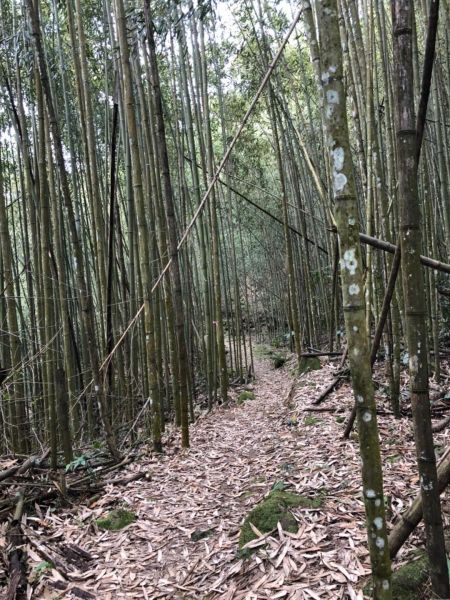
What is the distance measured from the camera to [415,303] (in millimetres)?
1270

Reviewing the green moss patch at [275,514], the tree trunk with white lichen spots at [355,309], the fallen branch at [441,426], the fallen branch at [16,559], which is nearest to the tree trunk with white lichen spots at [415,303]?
the tree trunk with white lichen spots at [355,309]

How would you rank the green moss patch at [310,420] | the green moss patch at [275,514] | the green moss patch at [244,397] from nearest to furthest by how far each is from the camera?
the green moss patch at [275,514], the green moss patch at [310,420], the green moss patch at [244,397]

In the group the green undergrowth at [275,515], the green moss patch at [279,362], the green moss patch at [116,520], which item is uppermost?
the green undergrowth at [275,515]

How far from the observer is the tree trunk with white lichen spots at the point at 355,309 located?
1200 millimetres

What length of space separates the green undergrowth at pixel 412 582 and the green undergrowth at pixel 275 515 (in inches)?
23.3

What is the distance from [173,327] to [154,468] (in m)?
1.19

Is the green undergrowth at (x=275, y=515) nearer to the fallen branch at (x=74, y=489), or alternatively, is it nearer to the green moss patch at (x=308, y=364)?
the fallen branch at (x=74, y=489)

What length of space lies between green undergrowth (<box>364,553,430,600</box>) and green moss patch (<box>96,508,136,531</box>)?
5.04 feet

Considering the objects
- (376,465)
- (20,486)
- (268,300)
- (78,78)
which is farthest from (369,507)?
(268,300)

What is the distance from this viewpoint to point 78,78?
3.60m

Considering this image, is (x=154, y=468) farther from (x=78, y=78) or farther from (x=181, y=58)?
(x=181, y=58)

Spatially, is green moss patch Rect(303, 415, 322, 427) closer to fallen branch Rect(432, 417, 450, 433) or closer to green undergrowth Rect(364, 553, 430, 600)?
fallen branch Rect(432, 417, 450, 433)

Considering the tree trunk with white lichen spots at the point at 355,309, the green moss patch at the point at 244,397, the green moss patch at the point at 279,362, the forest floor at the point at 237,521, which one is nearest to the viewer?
the tree trunk with white lichen spots at the point at 355,309

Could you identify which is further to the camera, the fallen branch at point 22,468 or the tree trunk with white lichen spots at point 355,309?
the fallen branch at point 22,468
